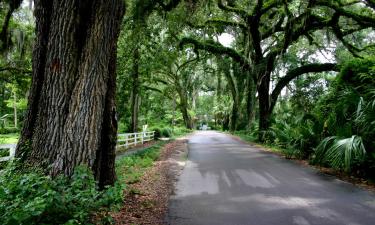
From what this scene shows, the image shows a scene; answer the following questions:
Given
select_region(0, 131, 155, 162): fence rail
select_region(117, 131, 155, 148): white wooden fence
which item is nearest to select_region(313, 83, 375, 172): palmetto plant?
select_region(0, 131, 155, 162): fence rail

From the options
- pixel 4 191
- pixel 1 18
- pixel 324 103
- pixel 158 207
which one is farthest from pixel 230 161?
pixel 1 18

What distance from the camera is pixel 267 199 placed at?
613cm

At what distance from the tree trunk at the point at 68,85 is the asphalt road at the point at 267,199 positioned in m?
1.97

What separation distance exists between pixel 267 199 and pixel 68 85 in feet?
13.9

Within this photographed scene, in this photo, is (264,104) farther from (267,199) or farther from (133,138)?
(267,199)

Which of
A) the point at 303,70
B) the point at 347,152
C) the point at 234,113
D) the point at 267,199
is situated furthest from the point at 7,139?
the point at 234,113

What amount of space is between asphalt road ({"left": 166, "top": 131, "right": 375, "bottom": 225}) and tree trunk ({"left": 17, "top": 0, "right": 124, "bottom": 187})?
1970mm

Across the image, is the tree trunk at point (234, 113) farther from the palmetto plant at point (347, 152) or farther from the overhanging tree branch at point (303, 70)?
the palmetto plant at point (347, 152)

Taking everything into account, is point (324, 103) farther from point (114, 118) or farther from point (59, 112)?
point (59, 112)

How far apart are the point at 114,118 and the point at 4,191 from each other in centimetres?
310

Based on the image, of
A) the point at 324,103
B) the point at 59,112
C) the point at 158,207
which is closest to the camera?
the point at 59,112

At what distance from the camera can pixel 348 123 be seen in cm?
870

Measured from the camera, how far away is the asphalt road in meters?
4.98

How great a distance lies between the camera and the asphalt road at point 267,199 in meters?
4.98
